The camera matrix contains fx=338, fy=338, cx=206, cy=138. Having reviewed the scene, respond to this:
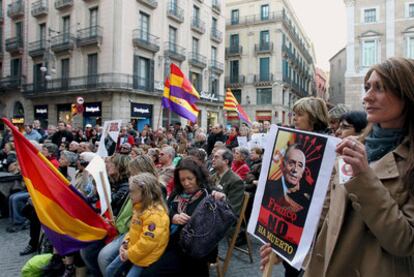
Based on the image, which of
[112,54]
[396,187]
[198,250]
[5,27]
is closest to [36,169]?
[198,250]

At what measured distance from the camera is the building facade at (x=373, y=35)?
2991 cm

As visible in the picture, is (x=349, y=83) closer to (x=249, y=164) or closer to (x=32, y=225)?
(x=249, y=164)

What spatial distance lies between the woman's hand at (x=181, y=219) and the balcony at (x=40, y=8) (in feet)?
97.5

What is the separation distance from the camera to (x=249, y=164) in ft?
23.3

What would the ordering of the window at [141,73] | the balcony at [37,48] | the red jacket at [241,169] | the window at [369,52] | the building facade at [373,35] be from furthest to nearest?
1. the window at [369,52]
2. the building facade at [373,35]
3. the balcony at [37,48]
4. the window at [141,73]
5. the red jacket at [241,169]

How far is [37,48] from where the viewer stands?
2861cm

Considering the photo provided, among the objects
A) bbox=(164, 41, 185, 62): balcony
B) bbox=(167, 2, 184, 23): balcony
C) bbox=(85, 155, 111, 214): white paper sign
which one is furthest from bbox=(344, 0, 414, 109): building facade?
bbox=(85, 155, 111, 214): white paper sign

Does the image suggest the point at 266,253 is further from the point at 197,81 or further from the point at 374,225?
the point at 197,81

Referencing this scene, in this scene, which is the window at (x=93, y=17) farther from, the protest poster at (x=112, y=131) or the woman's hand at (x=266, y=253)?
the woman's hand at (x=266, y=253)

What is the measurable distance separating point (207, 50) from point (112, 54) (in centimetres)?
1177

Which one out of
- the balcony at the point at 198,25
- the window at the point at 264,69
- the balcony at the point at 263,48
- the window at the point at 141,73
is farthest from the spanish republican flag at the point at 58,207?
the balcony at the point at 263,48

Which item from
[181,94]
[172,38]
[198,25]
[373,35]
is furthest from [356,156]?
[373,35]

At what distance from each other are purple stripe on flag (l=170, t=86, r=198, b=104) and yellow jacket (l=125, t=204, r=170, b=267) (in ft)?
23.0

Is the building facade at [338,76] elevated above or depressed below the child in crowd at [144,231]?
above
